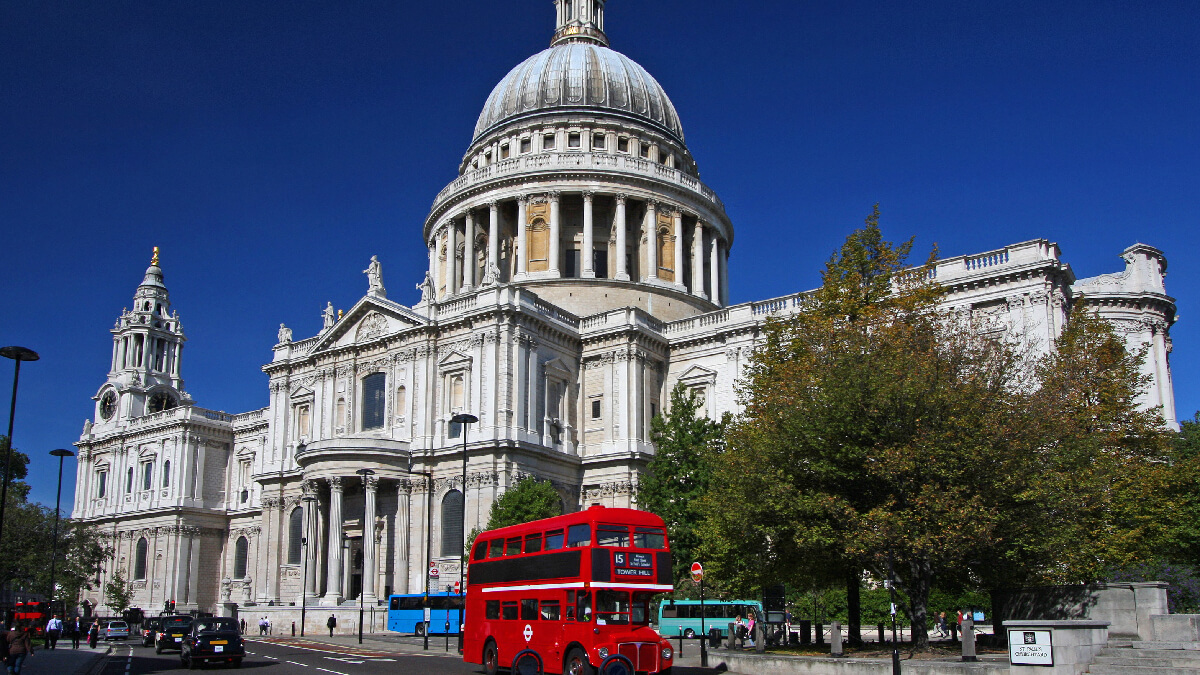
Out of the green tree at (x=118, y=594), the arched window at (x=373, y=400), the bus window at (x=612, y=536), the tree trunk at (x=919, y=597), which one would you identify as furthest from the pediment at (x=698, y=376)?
the green tree at (x=118, y=594)

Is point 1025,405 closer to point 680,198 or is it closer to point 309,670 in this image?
point 309,670

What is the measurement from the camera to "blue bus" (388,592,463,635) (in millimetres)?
45281

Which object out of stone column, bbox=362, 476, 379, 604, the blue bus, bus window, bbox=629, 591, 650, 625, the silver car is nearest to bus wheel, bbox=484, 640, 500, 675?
bus window, bbox=629, 591, 650, 625

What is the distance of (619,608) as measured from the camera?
77.8ft

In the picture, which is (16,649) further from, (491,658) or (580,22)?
(580,22)

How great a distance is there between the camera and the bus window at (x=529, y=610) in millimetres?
25328

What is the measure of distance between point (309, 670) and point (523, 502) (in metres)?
17.0

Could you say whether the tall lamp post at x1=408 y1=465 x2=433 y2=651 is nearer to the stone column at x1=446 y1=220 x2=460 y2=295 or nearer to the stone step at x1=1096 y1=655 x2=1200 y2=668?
the stone column at x1=446 y1=220 x2=460 y2=295

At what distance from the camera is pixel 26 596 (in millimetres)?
106750

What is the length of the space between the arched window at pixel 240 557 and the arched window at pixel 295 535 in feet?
70.9

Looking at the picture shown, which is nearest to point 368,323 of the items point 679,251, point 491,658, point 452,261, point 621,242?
point 452,261

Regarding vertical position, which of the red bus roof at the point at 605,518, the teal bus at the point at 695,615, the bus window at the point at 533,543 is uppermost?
the red bus roof at the point at 605,518

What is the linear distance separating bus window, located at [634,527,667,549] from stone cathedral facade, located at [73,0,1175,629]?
17.8 m

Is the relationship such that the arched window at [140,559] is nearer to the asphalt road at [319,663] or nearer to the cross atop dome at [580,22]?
the asphalt road at [319,663]
